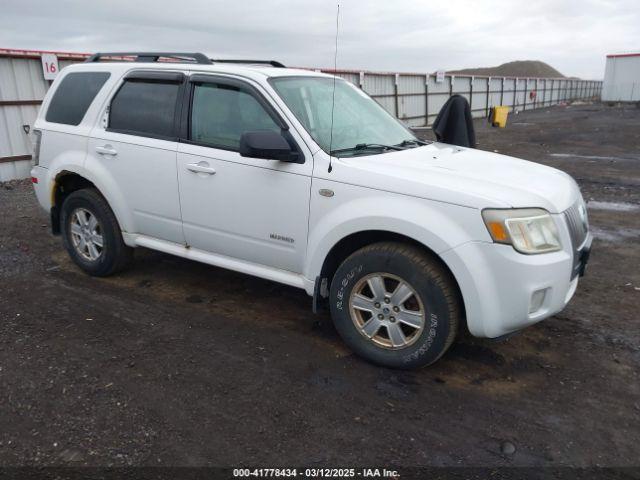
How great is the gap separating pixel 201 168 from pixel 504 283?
232cm

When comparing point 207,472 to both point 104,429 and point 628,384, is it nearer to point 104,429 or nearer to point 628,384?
point 104,429

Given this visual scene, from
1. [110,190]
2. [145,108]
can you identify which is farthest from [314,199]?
[110,190]

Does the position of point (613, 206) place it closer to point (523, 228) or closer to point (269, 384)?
point (523, 228)

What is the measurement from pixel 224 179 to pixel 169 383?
4.91 ft

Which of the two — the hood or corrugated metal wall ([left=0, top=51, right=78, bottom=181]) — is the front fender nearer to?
the hood

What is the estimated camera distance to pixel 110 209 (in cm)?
479

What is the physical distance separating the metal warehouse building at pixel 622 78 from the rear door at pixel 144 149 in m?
53.2

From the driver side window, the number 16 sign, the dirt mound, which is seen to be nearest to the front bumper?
the driver side window

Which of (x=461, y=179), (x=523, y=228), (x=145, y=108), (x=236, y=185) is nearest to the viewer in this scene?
(x=523, y=228)

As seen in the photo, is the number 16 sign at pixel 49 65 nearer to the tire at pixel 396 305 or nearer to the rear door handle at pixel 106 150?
the rear door handle at pixel 106 150

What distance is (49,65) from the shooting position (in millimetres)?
11305

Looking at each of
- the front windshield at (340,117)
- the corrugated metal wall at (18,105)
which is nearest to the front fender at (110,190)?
the front windshield at (340,117)

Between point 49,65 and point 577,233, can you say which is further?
point 49,65

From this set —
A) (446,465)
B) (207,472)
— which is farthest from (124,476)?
(446,465)
